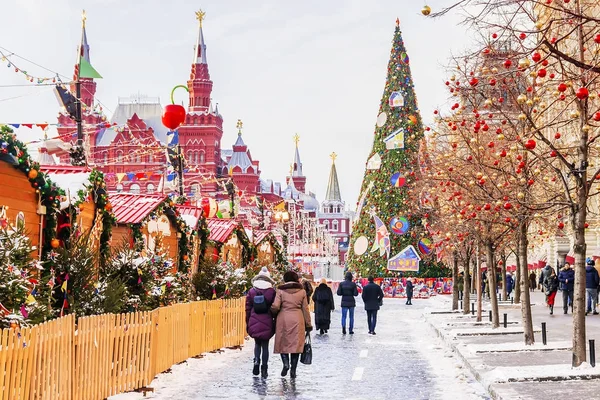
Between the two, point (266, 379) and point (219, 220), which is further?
point (219, 220)

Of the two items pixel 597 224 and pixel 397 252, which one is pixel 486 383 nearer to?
pixel 597 224

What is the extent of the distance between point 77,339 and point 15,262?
1178 millimetres

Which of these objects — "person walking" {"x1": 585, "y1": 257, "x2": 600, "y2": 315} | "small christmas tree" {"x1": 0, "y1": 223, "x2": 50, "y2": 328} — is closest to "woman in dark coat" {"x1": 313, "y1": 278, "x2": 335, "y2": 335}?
"person walking" {"x1": 585, "y1": 257, "x2": 600, "y2": 315}

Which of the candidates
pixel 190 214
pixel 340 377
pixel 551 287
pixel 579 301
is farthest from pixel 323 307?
pixel 579 301

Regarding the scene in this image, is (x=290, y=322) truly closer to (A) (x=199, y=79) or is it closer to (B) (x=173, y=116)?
(B) (x=173, y=116)

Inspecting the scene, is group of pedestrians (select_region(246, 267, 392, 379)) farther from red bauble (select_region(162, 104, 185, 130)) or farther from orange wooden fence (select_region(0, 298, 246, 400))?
red bauble (select_region(162, 104, 185, 130))

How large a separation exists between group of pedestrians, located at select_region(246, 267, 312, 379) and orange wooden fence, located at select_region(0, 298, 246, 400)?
4.87 ft

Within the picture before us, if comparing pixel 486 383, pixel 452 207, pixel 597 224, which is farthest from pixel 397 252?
pixel 486 383

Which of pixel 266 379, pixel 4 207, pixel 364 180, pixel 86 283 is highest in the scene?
pixel 364 180

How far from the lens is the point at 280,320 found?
50.2ft

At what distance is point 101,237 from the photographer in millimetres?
18453

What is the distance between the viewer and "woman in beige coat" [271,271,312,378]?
15094 millimetres

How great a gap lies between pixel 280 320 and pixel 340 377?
1.39 metres

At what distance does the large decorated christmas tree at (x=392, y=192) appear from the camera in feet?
196
